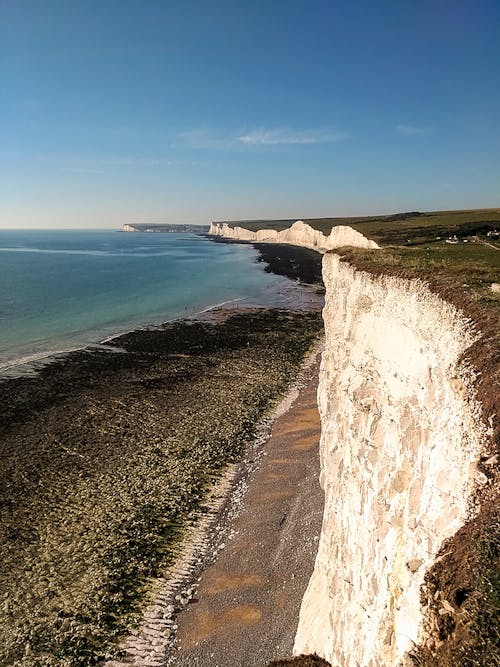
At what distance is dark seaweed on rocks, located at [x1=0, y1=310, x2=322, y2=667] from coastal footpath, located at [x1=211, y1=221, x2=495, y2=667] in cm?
622

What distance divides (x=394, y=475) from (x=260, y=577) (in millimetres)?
7888

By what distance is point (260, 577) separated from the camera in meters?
14.2

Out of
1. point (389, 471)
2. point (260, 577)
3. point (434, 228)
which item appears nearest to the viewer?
point (389, 471)

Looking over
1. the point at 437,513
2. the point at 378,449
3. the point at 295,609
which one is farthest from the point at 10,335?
the point at 437,513

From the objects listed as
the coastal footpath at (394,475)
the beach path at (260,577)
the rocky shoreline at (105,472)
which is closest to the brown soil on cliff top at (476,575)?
the coastal footpath at (394,475)

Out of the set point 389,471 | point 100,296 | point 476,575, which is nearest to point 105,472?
point 389,471

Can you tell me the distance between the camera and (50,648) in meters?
11.9

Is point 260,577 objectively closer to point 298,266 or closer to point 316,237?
point 298,266

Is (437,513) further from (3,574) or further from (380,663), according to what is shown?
(3,574)

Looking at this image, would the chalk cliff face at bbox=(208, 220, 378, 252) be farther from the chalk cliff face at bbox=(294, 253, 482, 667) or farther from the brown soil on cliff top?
the brown soil on cliff top

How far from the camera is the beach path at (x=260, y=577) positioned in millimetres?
12086

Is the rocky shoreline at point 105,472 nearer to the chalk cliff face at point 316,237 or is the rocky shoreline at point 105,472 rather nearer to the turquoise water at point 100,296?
the turquoise water at point 100,296

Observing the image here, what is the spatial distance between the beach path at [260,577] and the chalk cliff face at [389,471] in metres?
1.76

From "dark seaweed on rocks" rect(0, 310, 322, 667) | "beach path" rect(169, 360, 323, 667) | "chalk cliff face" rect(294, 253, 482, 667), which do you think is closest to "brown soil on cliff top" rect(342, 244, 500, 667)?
"chalk cliff face" rect(294, 253, 482, 667)
